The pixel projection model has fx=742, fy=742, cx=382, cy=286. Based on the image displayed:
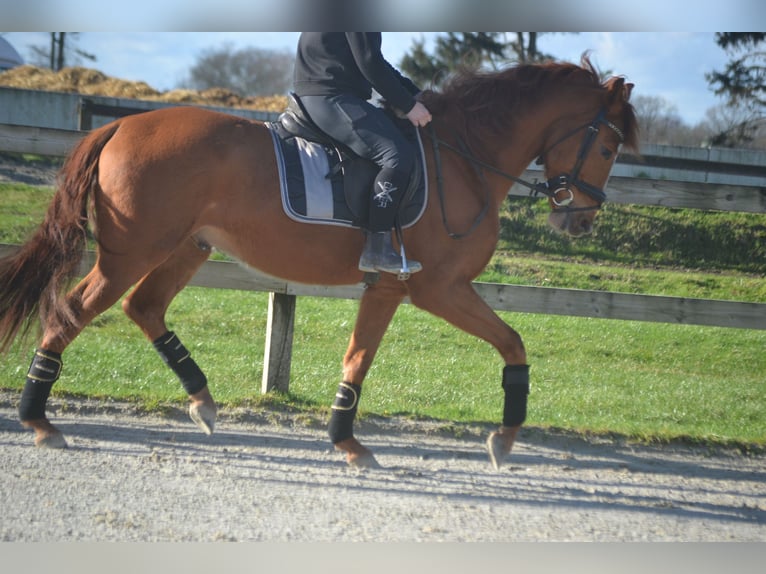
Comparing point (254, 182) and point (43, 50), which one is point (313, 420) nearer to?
point (254, 182)

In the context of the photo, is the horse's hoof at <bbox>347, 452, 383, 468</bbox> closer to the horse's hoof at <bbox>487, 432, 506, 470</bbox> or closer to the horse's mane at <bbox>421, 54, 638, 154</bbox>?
the horse's hoof at <bbox>487, 432, 506, 470</bbox>

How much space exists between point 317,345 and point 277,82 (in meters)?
40.0

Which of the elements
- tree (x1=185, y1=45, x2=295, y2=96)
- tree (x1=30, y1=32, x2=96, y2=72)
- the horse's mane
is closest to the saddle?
the horse's mane

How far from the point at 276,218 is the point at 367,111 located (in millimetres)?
833

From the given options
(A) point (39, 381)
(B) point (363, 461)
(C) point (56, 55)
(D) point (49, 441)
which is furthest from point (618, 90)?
(C) point (56, 55)

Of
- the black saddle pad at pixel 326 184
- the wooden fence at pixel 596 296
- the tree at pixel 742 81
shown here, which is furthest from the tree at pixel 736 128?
the black saddle pad at pixel 326 184

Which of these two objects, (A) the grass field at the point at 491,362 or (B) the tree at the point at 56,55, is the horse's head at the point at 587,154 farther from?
(B) the tree at the point at 56,55

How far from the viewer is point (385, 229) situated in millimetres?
4383

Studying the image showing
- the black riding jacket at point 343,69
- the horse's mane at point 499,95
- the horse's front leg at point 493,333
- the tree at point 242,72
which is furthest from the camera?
the tree at point 242,72

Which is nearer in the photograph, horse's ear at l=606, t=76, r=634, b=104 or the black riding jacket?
the black riding jacket

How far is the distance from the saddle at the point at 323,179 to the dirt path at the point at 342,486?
64.5 inches

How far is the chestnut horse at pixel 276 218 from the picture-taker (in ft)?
14.4

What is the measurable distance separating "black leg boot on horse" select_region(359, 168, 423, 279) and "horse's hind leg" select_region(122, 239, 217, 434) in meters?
1.22

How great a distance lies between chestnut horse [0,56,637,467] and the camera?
4391 mm
